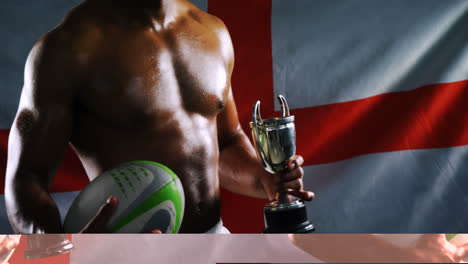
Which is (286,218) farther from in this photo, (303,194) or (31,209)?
(31,209)

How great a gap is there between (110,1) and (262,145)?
0.43 meters

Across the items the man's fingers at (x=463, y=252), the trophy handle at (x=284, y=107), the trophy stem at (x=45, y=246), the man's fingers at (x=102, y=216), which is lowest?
the man's fingers at (x=102, y=216)

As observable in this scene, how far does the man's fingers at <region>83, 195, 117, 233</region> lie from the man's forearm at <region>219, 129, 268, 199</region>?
47cm

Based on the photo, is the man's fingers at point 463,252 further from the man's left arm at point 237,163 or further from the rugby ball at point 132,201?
the man's left arm at point 237,163

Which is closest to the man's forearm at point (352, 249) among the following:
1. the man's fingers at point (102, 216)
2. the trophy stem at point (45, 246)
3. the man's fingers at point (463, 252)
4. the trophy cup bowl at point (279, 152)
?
the man's fingers at point (463, 252)

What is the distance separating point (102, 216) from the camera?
676 millimetres

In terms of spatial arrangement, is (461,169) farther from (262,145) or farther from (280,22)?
(262,145)

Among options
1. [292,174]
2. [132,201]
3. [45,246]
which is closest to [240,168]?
[292,174]

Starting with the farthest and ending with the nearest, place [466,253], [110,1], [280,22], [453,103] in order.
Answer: [280,22] < [453,103] < [110,1] < [466,253]

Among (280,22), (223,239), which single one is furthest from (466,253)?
(280,22)

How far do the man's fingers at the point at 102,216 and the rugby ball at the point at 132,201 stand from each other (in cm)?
3

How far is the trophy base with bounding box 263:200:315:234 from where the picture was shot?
2.93ft

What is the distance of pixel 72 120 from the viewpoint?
881 millimetres

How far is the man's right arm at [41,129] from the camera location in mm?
815
